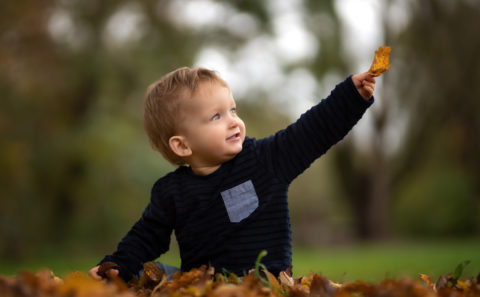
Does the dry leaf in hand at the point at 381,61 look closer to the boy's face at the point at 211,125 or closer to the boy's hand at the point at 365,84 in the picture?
the boy's hand at the point at 365,84

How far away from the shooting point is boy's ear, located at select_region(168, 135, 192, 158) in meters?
2.33

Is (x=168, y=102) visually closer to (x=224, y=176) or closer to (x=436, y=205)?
(x=224, y=176)

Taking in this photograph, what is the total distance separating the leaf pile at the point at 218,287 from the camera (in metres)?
1.47

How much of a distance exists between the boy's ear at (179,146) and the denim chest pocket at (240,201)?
0.27 metres

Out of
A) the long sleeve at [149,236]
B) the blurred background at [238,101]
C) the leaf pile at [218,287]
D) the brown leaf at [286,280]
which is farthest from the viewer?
the blurred background at [238,101]

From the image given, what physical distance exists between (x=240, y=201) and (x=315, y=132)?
0.46 meters

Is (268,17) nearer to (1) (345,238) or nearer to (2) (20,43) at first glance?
(2) (20,43)

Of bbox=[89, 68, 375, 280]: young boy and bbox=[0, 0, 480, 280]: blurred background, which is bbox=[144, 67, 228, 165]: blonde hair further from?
bbox=[0, 0, 480, 280]: blurred background

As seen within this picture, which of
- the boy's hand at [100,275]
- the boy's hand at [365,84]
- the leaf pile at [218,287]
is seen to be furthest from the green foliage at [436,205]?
the boy's hand at [100,275]

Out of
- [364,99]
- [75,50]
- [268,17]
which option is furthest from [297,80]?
[364,99]

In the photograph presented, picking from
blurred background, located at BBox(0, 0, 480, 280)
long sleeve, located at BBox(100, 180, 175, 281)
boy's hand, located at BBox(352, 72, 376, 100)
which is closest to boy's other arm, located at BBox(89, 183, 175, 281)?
long sleeve, located at BBox(100, 180, 175, 281)

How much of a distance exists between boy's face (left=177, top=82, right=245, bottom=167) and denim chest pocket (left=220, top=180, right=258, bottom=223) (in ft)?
0.56

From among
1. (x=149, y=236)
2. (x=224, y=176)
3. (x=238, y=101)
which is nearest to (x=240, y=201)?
Result: (x=224, y=176)

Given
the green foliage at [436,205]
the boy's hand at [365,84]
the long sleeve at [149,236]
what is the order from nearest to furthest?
the boy's hand at [365,84]
the long sleeve at [149,236]
the green foliage at [436,205]
